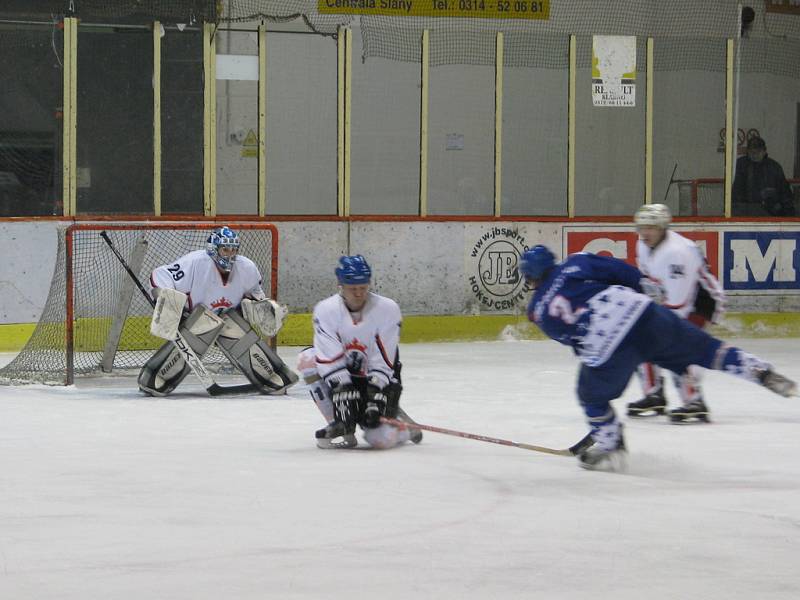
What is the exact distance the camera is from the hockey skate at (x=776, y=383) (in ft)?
17.6

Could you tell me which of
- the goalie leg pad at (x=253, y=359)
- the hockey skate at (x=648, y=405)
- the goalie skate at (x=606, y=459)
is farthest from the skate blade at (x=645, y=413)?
the goalie leg pad at (x=253, y=359)

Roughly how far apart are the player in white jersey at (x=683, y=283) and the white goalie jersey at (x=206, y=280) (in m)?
2.41

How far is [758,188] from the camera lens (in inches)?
488

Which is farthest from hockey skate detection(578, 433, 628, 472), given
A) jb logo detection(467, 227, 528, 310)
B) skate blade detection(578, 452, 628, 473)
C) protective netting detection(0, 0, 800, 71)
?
protective netting detection(0, 0, 800, 71)

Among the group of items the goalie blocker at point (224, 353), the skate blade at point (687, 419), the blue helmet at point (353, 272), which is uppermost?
the blue helmet at point (353, 272)

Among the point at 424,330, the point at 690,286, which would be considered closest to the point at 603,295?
the point at 690,286

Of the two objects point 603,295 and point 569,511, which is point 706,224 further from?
point 569,511

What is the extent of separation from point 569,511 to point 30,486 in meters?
1.91

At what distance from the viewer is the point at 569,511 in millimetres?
4562

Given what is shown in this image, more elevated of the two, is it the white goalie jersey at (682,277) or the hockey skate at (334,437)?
the white goalie jersey at (682,277)

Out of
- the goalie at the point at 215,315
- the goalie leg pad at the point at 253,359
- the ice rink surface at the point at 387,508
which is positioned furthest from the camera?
the goalie leg pad at the point at 253,359

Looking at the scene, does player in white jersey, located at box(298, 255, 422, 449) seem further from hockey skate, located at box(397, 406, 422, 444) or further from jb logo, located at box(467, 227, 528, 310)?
jb logo, located at box(467, 227, 528, 310)

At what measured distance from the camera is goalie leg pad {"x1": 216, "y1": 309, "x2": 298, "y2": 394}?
321 inches

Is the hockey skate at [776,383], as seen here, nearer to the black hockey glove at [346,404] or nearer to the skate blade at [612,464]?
the skate blade at [612,464]
